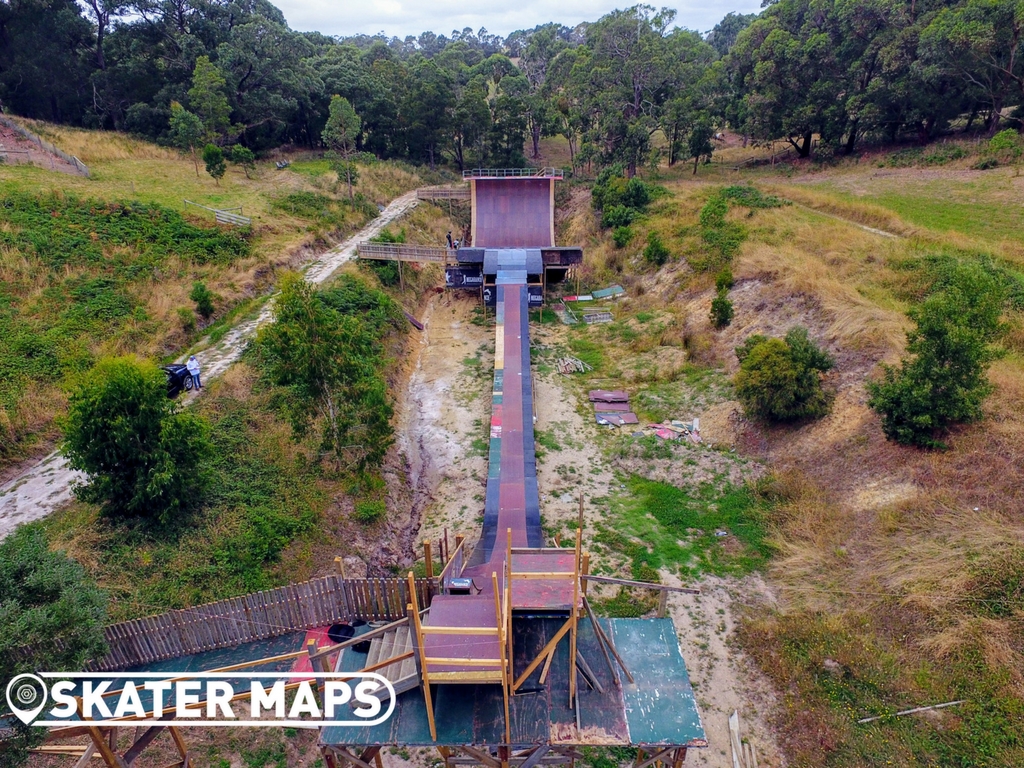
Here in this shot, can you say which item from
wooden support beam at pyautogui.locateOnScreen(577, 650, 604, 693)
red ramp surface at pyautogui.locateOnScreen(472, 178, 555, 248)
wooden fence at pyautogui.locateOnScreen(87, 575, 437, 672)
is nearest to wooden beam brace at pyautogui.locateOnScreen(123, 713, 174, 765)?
wooden fence at pyautogui.locateOnScreen(87, 575, 437, 672)

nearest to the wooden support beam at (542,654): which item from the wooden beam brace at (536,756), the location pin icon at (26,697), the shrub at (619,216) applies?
the wooden beam brace at (536,756)

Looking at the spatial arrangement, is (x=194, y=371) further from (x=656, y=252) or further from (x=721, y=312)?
(x=656, y=252)

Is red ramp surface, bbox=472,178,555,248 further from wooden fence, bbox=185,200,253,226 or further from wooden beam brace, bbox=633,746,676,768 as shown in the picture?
wooden beam brace, bbox=633,746,676,768

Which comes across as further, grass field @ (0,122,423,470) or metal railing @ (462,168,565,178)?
metal railing @ (462,168,565,178)

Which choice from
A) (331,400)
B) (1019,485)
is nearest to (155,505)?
(331,400)

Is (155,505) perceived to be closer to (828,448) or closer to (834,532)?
(834,532)

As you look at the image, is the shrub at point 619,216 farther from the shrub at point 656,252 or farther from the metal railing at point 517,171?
the metal railing at point 517,171

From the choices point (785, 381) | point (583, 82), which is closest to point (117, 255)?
point (785, 381)
